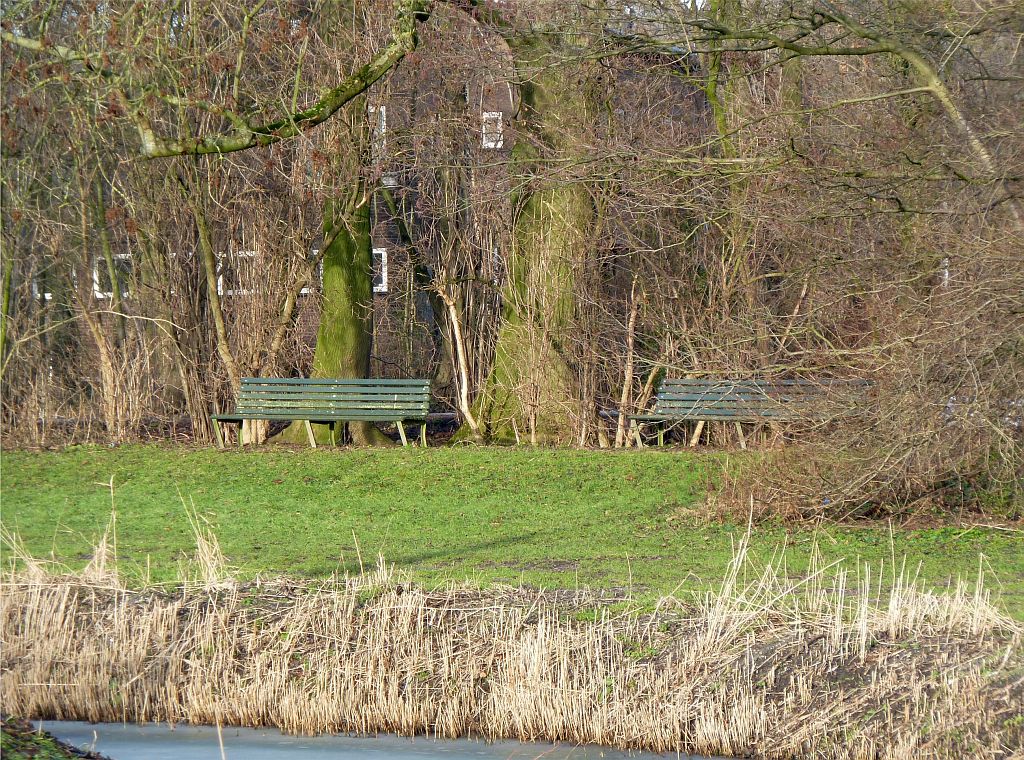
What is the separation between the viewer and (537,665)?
7.21 m

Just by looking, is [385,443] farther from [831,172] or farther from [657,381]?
[831,172]

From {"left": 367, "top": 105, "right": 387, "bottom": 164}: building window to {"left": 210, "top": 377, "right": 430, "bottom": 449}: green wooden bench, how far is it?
2900 mm

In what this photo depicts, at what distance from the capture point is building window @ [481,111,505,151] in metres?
16.5

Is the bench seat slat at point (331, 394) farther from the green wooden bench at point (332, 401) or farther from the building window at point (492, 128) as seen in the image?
the building window at point (492, 128)

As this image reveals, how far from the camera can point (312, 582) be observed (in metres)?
8.47

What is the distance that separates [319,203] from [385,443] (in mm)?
3228

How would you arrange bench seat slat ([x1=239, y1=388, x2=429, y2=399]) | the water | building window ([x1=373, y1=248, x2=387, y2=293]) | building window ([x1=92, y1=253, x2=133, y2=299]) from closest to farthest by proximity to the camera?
the water < bench seat slat ([x1=239, y1=388, x2=429, y2=399]) < building window ([x1=92, y1=253, x2=133, y2=299]) < building window ([x1=373, y1=248, x2=387, y2=293])

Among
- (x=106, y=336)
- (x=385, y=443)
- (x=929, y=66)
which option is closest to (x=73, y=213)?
(x=106, y=336)

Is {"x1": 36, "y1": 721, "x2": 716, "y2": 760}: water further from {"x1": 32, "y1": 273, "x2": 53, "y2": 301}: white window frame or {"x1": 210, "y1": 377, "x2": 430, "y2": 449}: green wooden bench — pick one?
{"x1": 32, "y1": 273, "x2": 53, "y2": 301}: white window frame

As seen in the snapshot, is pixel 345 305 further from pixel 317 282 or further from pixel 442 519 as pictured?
→ pixel 442 519

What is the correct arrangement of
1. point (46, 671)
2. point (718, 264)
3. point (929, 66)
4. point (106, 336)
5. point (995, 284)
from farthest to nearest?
1. point (106, 336)
2. point (718, 264)
3. point (929, 66)
4. point (995, 284)
5. point (46, 671)

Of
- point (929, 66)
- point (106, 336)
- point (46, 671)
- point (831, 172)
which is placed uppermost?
point (929, 66)

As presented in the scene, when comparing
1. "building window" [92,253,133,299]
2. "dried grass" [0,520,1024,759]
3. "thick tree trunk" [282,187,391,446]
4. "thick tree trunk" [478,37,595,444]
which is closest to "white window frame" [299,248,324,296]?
"thick tree trunk" [282,187,391,446]

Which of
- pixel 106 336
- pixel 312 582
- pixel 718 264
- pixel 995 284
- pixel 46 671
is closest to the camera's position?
pixel 46 671
